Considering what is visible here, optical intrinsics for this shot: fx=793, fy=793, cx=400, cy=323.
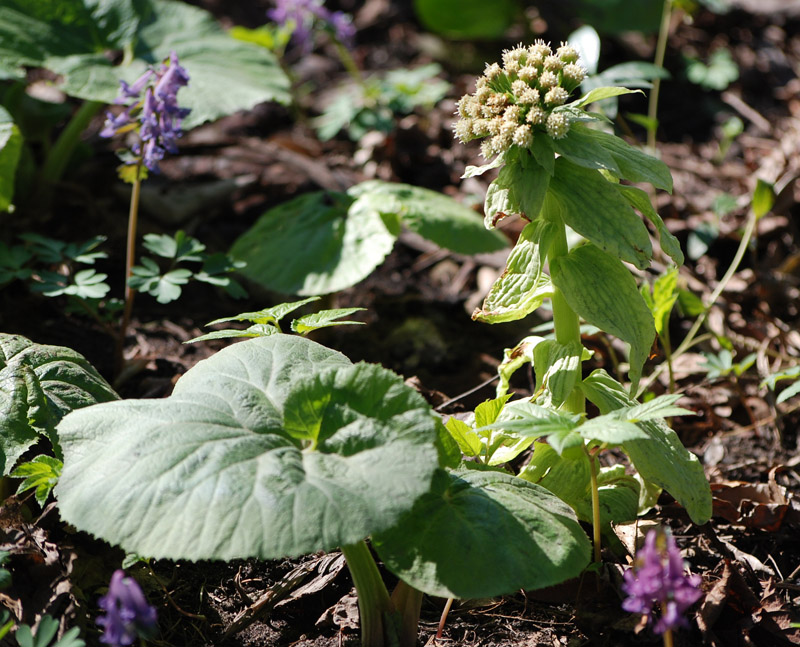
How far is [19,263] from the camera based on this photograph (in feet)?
8.00

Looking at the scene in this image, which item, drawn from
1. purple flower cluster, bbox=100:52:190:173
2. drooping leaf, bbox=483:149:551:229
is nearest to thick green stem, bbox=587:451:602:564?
drooping leaf, bbox=483:149:551:229

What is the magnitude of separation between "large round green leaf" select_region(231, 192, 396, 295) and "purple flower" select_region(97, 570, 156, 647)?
5.24 ft

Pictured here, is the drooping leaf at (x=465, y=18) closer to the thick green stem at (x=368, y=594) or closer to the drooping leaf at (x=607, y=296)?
the drooping leaf at (x=607, y=296)

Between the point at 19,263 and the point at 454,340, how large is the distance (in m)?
1.51

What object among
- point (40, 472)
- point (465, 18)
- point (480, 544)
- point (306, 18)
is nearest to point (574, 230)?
point (480, 544)

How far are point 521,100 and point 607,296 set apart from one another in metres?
0.47

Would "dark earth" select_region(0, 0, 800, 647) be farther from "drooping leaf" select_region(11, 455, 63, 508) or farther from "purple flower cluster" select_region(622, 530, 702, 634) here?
"purple flower cluster" select_region(622, 530, 702, 634)

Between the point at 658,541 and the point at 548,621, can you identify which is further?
the point at 548,621

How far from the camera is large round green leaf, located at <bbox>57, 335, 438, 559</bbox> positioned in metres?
1.31

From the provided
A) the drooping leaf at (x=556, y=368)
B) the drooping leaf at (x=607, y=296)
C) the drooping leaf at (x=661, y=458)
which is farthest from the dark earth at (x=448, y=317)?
the drooping leaf at (x=607, y=296)

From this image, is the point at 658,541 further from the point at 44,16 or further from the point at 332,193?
the point at 44,16

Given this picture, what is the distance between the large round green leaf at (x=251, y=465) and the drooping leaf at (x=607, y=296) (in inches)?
19.9

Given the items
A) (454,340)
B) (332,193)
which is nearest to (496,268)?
(454,340)

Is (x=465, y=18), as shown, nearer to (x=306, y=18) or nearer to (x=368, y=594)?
(x=306, y=18)
